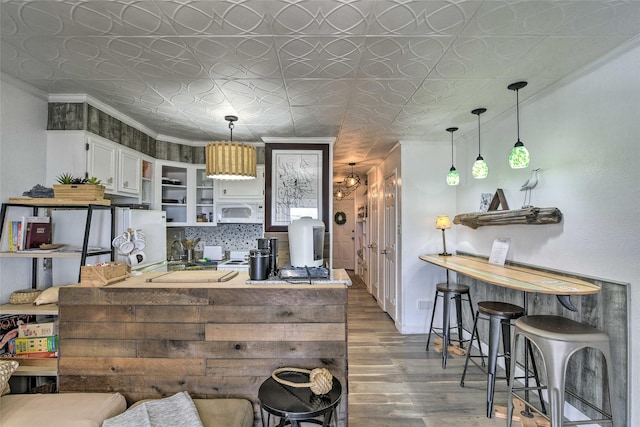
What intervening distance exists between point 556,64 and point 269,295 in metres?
2.37

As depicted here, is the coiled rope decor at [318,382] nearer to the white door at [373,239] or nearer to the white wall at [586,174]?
the white wall at [586,174]

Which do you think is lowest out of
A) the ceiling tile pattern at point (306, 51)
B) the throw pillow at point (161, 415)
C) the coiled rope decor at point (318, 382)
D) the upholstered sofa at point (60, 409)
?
the throw pillow at point (161, 415)

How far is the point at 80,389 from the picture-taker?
6.07 ft

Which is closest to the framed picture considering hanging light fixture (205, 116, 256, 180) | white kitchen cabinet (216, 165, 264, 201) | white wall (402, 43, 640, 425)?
white kitchen cabinet (216, 165, 264, 201)

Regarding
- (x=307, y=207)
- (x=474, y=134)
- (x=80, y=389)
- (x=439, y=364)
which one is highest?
(x=474, y=134)

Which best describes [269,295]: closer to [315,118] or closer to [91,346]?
[91,346]

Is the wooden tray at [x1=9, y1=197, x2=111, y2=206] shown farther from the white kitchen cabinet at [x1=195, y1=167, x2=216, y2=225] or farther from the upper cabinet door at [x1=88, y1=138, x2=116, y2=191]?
the white kitchen cabinet at [x1=195, y1=167, x2=216, y2=225]

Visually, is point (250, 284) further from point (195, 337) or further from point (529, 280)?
point (529, 280)

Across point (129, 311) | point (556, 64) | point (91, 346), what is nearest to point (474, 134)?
point (556, 64)

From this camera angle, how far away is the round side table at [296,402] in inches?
54.7

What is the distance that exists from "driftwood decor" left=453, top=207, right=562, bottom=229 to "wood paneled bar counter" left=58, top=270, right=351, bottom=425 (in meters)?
1.69

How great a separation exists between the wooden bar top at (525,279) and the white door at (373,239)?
273 centimetres

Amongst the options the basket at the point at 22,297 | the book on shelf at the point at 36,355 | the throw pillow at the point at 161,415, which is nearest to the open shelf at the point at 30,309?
the basket at the point at 22,297

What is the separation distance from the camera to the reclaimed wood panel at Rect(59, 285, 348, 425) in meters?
1.82
